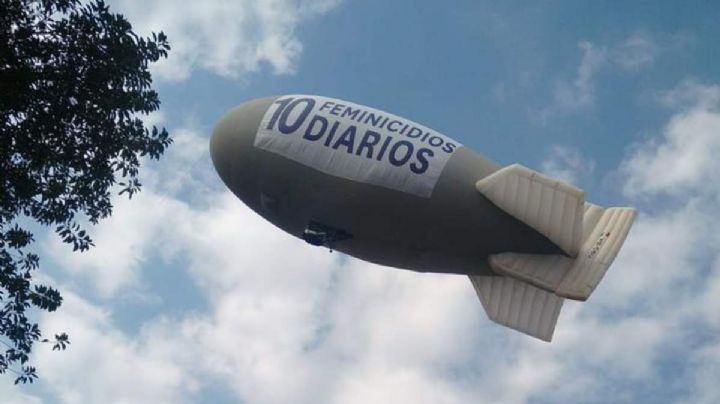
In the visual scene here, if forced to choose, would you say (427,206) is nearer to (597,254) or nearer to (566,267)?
(566,267)

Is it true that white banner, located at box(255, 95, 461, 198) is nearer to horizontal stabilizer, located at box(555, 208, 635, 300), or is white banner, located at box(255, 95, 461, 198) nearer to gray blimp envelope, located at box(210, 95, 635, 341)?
gray blimp envelope, located at box(210, 95, 635, 341)

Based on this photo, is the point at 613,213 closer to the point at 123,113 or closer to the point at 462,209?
the point at 462,209

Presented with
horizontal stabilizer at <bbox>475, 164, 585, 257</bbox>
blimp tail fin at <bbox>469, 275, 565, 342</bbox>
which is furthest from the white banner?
blimp tail fin at <bbox>469, 275, 565, 342</bbox>

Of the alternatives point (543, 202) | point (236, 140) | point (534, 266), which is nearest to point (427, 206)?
point (543, 202)

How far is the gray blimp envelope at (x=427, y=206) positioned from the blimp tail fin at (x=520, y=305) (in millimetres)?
28

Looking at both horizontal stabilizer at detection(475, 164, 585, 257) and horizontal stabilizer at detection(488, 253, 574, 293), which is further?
horizontal stabilizer at detection(488, 253, 574, 293)

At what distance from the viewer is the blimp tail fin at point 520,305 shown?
1809 centimetres

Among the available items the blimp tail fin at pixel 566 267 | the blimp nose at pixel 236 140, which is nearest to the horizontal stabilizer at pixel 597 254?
the blimp tail fin at pixel 566 267

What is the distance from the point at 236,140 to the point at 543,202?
890 centimetres

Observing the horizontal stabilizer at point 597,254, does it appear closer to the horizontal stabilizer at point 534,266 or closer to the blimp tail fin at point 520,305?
the horizontal stabilizer at point 534,266

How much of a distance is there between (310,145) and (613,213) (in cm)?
868

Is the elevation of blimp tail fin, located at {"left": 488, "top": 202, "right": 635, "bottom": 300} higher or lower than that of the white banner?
lower

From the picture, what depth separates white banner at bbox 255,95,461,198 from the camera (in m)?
17.4

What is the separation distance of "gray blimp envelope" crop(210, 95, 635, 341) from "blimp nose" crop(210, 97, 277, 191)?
7cm
